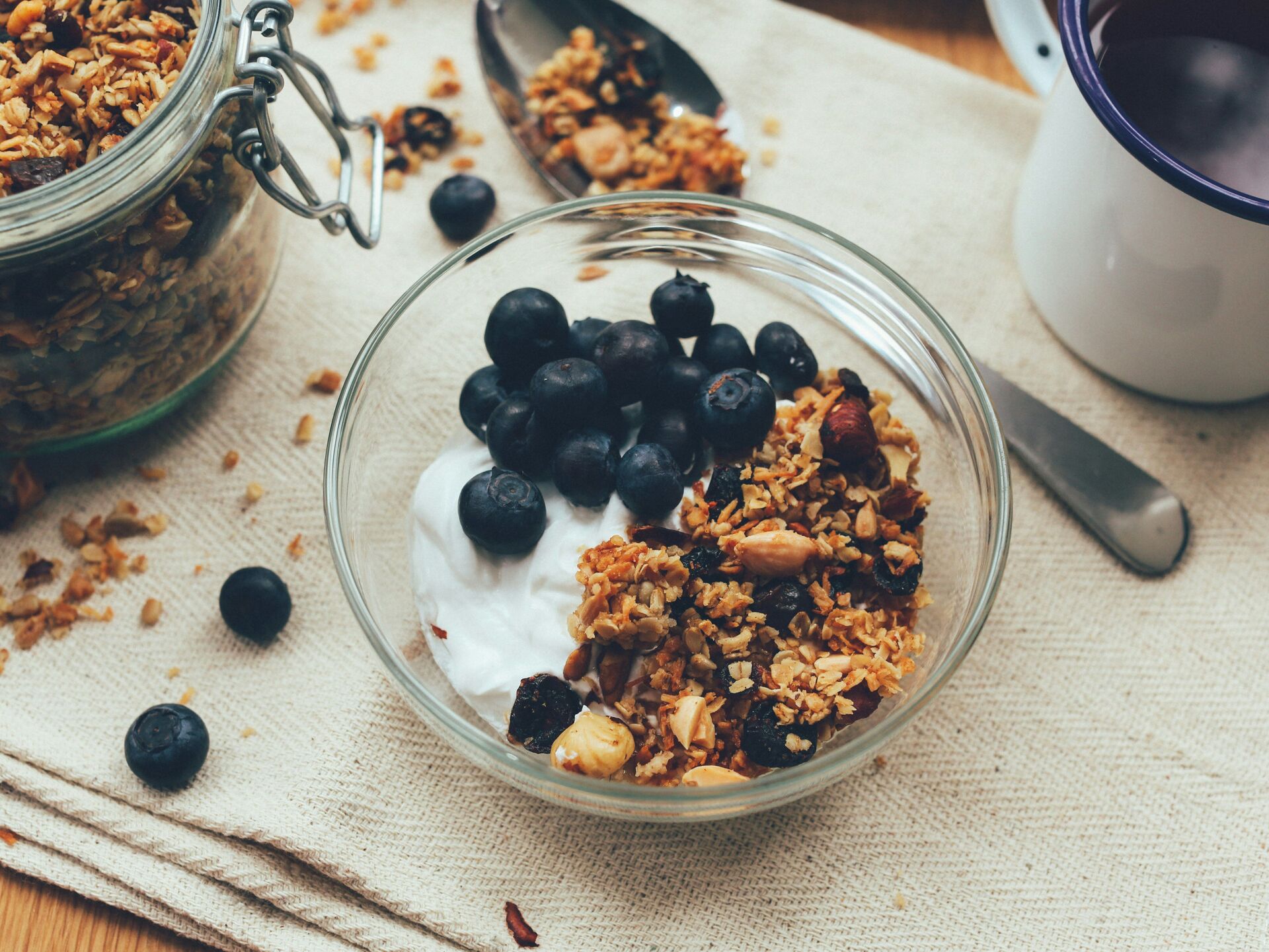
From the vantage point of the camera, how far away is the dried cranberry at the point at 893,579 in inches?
36.4

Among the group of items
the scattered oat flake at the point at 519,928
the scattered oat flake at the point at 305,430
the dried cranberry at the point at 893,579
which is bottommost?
the scattered oat flake at the point at 519,928

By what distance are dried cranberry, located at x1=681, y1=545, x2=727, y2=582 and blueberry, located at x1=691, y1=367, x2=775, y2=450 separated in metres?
0.10

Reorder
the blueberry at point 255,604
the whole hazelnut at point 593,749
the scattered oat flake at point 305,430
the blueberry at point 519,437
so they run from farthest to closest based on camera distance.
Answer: the scattered oat flake at point 305,430
the blueberry at point 255,604
the blueberry at point 519,437
the whole hazelnut at point 593,749

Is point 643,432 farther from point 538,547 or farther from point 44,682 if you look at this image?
point 44,682

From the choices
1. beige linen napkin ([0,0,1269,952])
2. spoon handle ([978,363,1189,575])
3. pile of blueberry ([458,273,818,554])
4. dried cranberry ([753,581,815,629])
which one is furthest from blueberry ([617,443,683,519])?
spoon handle ([978,363,1189,575])

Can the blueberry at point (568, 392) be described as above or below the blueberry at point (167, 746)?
above

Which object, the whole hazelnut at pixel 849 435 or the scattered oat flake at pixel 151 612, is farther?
the scattered oat flake at pixel 151 612

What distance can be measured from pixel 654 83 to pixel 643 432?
1.80ft

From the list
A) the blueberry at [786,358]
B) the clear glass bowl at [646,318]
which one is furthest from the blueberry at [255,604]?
the blueberry at [786,358]

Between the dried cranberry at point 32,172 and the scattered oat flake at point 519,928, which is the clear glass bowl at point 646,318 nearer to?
the scattered oat flake at point 519,928

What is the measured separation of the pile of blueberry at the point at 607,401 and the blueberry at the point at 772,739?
19 centimetres

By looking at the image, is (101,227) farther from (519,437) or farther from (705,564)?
(705,564)

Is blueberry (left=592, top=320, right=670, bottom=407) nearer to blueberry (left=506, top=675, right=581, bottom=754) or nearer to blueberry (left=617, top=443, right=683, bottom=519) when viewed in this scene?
blueberry (left=617, top=443, right=683, bottom=519)

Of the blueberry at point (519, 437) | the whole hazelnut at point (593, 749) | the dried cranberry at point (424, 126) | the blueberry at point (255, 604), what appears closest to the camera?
the whole hazelnut at point (593, 749)
